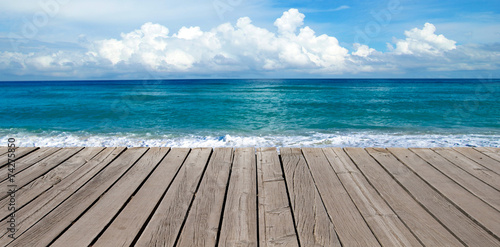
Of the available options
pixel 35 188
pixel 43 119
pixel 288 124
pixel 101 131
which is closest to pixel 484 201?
pixel 35 188

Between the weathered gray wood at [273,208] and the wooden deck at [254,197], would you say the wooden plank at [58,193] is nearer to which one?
the wooden deck at [254,197]

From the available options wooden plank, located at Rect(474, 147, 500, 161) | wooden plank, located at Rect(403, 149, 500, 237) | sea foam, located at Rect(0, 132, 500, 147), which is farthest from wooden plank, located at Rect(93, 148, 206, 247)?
sea foam, located at Rect(0, 132, 500, 147)

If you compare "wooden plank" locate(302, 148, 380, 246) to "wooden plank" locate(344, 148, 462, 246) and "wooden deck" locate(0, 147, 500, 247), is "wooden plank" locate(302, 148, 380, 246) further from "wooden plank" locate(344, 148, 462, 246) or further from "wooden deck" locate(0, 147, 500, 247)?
"wooden plank" locate(344, 148, 462, 246)

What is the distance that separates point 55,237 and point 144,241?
0.59 metres

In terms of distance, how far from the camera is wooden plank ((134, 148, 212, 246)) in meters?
1.94

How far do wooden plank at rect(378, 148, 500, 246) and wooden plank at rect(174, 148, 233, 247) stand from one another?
5.28 ft

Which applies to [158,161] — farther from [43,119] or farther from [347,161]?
[43,119]

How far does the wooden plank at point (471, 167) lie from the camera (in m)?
3.00

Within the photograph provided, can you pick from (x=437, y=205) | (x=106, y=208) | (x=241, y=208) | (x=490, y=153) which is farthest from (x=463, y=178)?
(x=106, y=208)

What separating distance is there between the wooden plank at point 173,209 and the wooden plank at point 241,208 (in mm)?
321

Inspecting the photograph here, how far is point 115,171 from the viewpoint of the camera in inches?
127

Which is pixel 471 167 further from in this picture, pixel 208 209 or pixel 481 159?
pixel 208 209

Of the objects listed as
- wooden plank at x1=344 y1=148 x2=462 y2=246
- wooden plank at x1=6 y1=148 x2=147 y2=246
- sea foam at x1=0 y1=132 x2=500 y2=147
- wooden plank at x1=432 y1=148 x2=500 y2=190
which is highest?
wooden plank at x1=432 y1=148 x2=500 y2=190

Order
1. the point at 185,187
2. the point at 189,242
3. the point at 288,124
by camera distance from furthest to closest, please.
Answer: the point at 288,124 → the point at 185,187 → the point at 189,242
